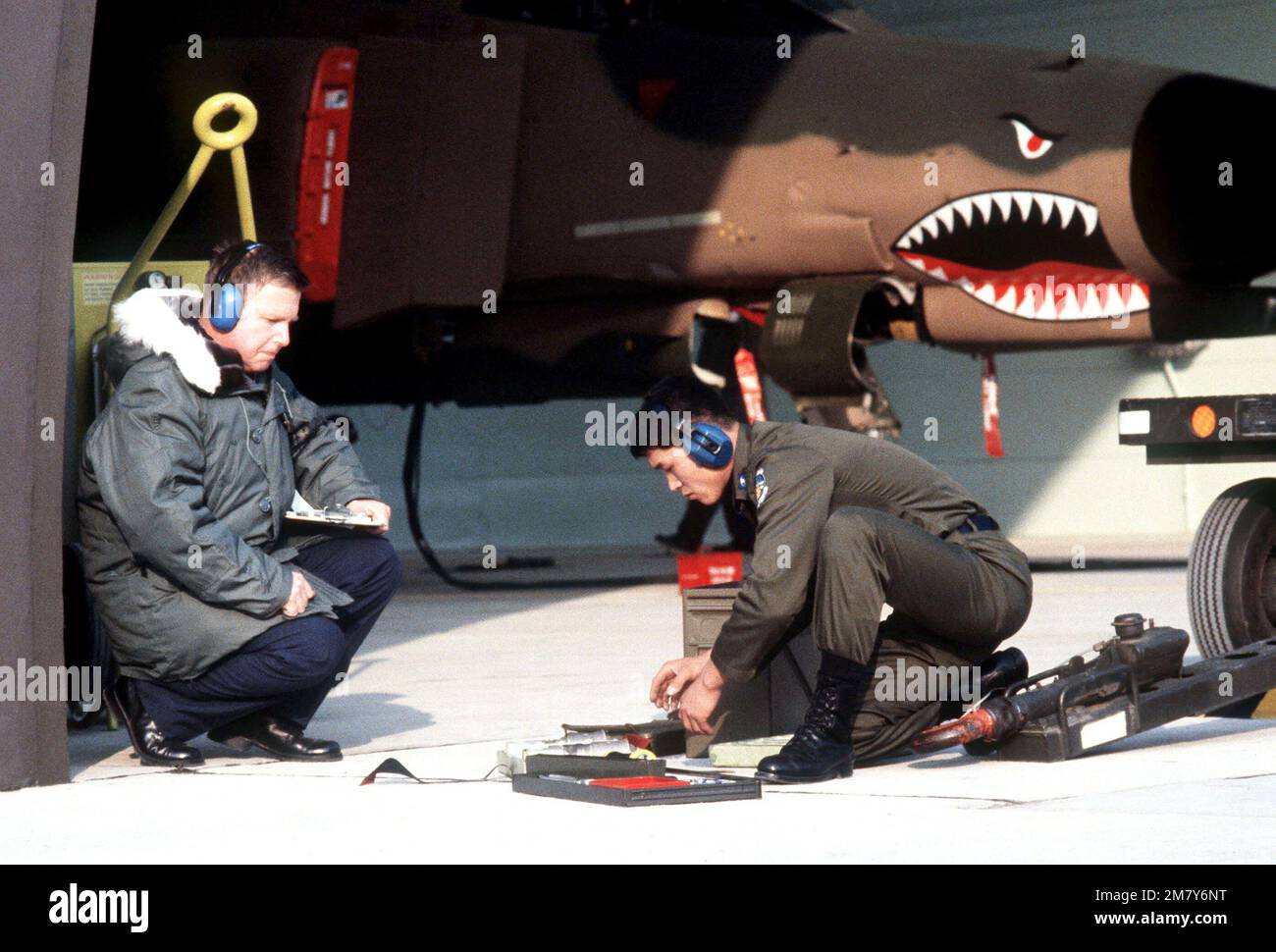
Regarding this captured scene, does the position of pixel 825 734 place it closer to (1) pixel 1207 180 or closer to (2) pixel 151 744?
(2) pixel 151 744

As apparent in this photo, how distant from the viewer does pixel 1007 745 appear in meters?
4.10

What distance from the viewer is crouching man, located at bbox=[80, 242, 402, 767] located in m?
4.15

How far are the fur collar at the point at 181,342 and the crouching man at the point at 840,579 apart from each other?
1092 mm

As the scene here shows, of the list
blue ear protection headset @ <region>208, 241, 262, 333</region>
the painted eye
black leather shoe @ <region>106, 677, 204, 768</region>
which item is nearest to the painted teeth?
the painted eye

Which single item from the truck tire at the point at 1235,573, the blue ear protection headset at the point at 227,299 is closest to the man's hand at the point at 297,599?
the blue ear protection headset at the point at 227,299

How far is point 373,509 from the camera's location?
15.1ft

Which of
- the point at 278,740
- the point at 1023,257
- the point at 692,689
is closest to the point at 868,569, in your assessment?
the point at 692,689

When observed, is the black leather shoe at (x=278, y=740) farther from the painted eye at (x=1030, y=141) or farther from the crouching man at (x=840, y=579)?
the painted eye at (x=1030, y=141)

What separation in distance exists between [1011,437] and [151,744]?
12.0 metres

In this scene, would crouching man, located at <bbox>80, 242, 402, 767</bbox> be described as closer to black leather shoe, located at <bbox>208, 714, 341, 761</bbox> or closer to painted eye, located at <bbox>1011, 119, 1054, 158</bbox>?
black leather shoe, located at <bbox>208, 714, 341, 761</bbox>

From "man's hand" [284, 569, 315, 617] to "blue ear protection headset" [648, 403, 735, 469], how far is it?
103 centimetres

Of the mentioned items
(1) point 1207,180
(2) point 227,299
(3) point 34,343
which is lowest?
(3) point 34,343

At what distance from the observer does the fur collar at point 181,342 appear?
4.26 metres
